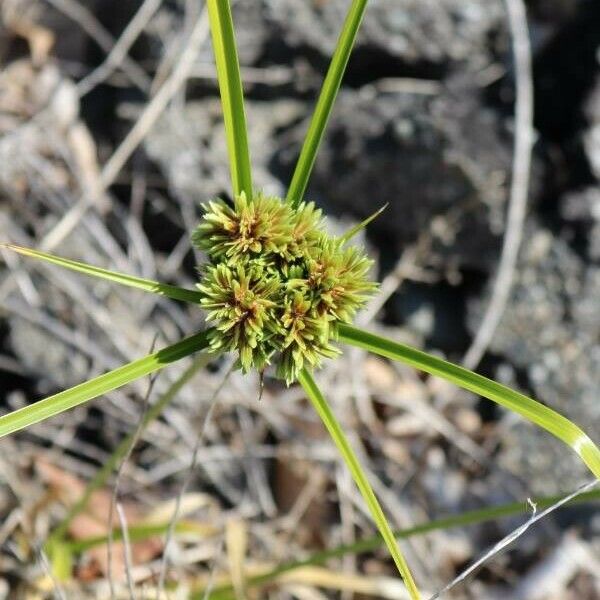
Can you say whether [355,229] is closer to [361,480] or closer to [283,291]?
[283,291]

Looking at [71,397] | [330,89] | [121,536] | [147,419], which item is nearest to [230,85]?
[330,89]

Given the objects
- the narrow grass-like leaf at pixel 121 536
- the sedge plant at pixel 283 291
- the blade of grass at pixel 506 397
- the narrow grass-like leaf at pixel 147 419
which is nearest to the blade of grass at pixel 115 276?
the sedge plant at pixel 283 291

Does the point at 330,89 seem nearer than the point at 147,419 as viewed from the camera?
Yes

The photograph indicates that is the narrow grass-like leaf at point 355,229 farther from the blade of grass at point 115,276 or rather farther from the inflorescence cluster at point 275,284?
the blade of grass at point 115,276

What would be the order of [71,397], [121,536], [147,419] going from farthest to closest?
[121,536] → [147,419] → [71,397]

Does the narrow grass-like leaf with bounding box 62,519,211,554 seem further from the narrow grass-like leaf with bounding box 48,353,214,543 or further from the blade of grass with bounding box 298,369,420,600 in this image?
the blade of grass with bounding box 298,369,420,600

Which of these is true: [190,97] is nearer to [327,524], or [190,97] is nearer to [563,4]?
[563,4]

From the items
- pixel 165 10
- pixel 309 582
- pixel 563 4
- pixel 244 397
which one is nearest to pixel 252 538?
pixel 309 582
